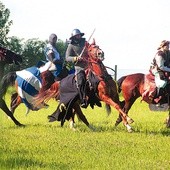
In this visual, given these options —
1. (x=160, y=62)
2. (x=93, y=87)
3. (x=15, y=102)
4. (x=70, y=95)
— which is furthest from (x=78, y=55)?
(x=15, y=102)

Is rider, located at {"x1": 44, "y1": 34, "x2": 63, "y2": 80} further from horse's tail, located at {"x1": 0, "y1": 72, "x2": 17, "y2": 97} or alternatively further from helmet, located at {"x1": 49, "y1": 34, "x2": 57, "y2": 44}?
horse's tail, located at {"x1": 0, "y1": 72, "x2": 17, "y2": 97}

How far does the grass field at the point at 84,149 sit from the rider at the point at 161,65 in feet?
3.61

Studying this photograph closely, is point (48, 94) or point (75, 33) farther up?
point (75, 33)

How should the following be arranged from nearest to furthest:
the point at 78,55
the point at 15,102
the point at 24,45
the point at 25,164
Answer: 1. the point at 25,164
2. the point at 78,55
3. the point at 15,102
4. the point at 24,45

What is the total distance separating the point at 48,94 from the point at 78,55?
66.1 inches

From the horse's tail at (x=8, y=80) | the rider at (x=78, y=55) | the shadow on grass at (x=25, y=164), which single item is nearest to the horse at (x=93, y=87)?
the rider at (x=78, y=55)

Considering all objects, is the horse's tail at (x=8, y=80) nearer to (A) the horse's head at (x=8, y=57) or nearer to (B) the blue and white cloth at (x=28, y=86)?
(B) the blue and white cloth at (x=28, y=86)

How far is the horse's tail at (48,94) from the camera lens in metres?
12.8

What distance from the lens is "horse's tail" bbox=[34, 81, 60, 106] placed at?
42.0 feet

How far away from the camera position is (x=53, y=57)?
14203mm

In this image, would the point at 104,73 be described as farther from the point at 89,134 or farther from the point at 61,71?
the point at 61,71

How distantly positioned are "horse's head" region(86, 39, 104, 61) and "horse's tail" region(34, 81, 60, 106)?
156cm

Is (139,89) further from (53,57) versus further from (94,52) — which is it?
(53,57)

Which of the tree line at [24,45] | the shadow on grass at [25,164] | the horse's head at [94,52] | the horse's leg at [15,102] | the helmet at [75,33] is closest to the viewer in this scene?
the shadow on grass at [25,164]
